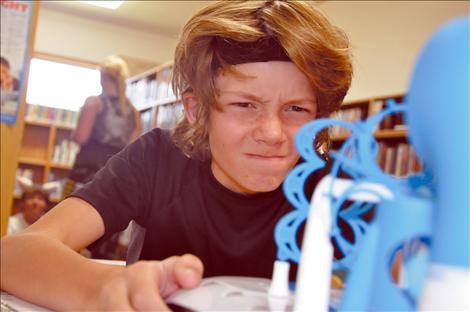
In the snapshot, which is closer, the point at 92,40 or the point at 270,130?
the point at 270,130

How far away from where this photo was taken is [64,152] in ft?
16.4

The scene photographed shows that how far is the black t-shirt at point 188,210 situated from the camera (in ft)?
2.42

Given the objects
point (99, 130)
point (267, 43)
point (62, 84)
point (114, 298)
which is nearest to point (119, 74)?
point (99, 130)

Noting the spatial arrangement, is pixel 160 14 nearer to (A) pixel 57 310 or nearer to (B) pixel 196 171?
(B) pixel 196 171

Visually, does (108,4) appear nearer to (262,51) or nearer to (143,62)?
(143,62)

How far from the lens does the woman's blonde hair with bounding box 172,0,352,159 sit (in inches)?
26.2

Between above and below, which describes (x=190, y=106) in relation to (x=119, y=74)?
below

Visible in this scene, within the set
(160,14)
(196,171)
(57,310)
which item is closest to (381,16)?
(160,14)

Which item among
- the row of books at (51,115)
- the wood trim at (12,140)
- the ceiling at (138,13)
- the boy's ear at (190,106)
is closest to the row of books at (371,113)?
the ceiling at (138,13)

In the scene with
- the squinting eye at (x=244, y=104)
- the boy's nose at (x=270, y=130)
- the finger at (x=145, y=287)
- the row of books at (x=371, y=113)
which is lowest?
the finger at (x=145, y=287)

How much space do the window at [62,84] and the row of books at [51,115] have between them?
0.13ft

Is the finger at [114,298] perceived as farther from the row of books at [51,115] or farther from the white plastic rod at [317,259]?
the row of books at [51,115]

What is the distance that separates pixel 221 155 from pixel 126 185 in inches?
5.3

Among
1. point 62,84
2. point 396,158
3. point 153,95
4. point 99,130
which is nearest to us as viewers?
point 99,130
